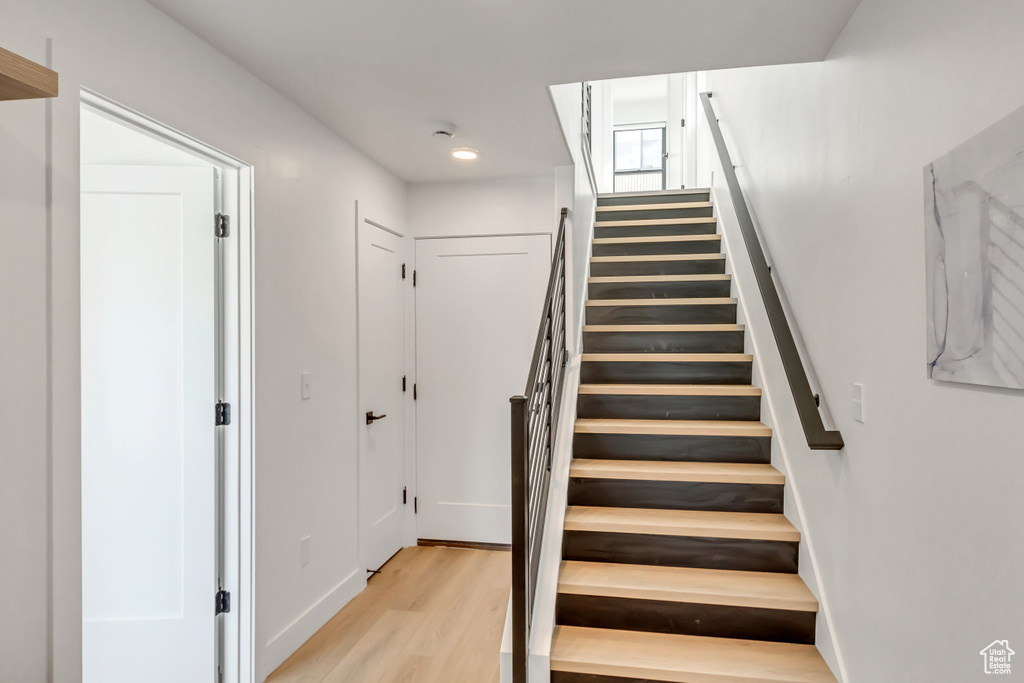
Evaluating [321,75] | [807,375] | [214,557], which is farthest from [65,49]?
[807,375]

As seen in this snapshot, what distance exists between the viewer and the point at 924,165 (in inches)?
52.0

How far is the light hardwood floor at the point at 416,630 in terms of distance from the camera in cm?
238

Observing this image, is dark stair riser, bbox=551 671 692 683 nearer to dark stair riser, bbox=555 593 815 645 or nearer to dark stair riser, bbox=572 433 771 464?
dark stair riser, bbox=555 593 815 645

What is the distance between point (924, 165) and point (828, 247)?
0.66 metres

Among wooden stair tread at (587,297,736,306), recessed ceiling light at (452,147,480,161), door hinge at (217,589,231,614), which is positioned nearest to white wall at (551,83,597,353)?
wooden stair tread at (587,297,736,306)

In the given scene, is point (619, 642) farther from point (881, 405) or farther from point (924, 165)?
point (924, 165)

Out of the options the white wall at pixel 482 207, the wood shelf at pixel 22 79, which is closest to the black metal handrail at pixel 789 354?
the white wall at pixel 482 207

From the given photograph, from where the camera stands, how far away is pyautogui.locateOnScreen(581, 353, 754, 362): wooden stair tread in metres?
2.98

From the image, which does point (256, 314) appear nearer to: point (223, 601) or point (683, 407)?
point (223, 601)

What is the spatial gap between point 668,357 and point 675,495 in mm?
808

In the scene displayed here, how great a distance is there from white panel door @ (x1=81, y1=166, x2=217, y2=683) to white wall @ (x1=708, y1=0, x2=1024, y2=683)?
2234 mm

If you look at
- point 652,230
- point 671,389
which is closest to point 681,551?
point 671,389

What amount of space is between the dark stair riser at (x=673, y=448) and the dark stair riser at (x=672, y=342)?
2.36 ft

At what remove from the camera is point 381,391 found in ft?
11.7
